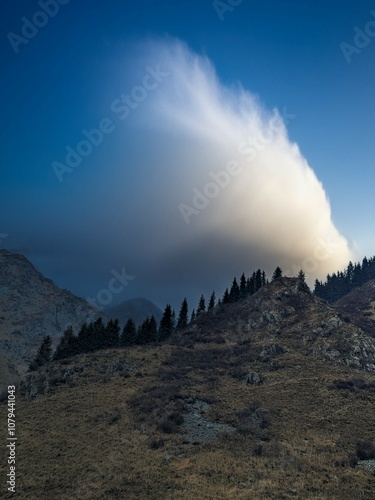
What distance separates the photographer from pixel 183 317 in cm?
11381

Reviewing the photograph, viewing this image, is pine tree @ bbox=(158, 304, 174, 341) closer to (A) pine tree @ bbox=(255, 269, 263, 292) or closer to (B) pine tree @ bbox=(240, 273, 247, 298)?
(B) pine tree @ bbox=(240, 273, 247, 298)

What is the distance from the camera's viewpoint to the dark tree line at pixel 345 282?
173 meters

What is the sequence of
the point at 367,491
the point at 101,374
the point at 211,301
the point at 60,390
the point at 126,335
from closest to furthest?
1. the point at 367,491
2. the point at 60,390
3. the point at 101,374
4. the point at 126,335
5. the point at 211,301

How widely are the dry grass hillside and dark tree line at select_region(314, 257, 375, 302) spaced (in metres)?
104

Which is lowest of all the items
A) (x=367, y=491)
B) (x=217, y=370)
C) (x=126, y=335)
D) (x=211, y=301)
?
(x=367, y=491)

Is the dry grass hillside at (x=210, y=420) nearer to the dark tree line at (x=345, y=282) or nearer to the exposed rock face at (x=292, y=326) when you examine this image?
the exposed rock face at (x=292, y=326)

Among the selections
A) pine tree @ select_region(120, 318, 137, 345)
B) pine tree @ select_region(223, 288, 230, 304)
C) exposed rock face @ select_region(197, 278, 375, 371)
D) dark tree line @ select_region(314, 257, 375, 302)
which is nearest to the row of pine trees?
pine tree @ select_region(120, 318, 137, 345)

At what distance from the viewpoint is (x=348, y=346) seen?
6600 cm

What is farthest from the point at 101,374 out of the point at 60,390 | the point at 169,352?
the point at 169,352

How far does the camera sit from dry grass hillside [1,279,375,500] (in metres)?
24.6

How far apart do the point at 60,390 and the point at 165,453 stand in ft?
101

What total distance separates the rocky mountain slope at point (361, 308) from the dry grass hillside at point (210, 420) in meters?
25.8

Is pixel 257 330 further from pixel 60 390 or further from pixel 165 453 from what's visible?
pixel 165 453

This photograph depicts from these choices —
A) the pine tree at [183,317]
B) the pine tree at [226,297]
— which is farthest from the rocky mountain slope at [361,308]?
the pine tree at [183,317]
